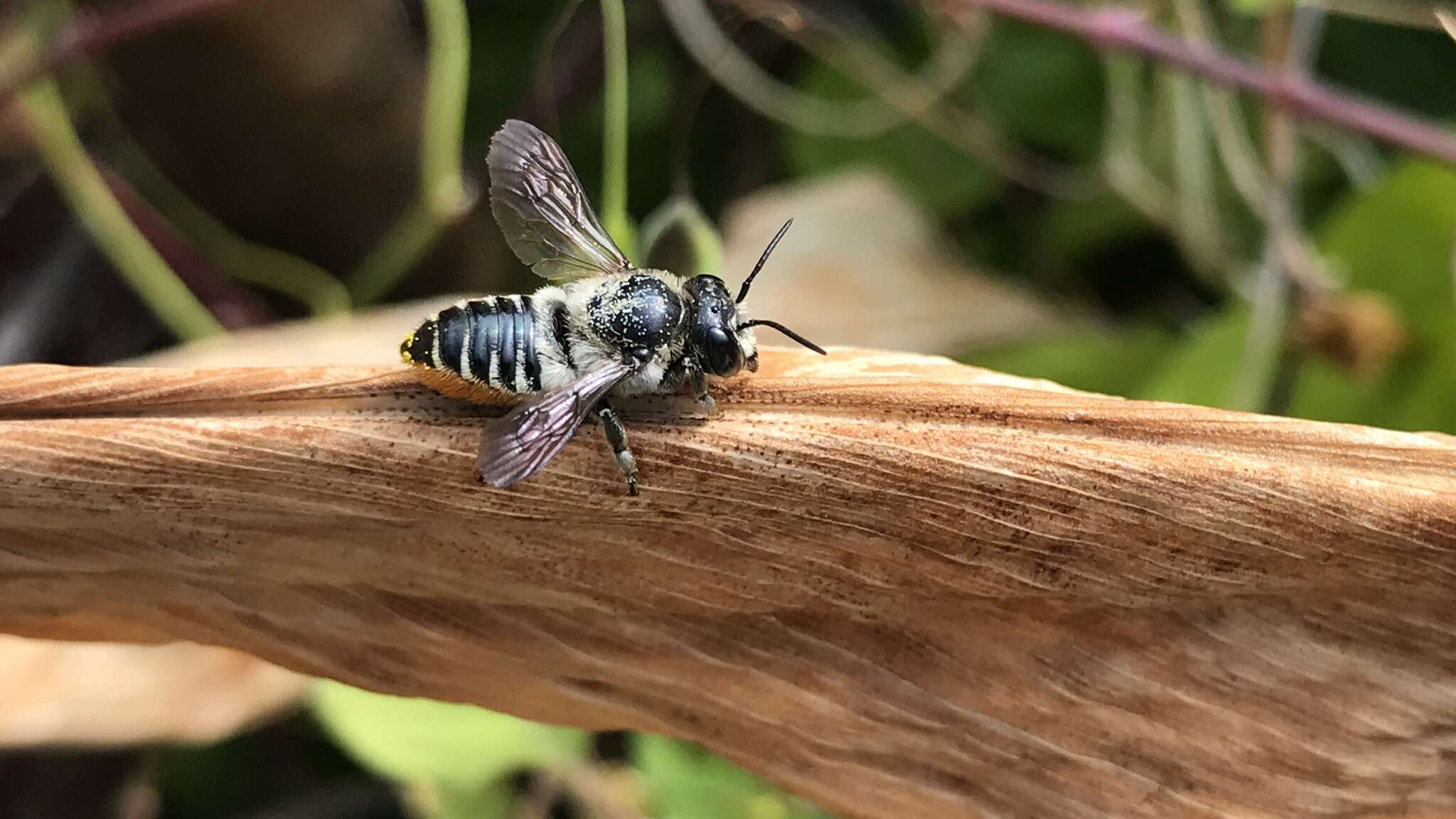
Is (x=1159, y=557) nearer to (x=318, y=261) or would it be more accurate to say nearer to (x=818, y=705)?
(x=818, y=705)

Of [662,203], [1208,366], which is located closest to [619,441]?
[662,203]

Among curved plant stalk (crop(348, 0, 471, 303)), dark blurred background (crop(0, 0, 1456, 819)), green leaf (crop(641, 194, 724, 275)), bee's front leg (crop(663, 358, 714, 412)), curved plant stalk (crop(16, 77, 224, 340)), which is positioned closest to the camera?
bee's front leg (crop(663, 358, 714, 412))

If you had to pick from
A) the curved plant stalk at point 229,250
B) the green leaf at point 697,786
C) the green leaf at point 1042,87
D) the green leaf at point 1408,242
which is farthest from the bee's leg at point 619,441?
the green leaf at point 1042,87

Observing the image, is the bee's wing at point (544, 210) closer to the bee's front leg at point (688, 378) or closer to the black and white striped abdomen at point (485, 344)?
the black and white striped abdomen at point (485, 344)

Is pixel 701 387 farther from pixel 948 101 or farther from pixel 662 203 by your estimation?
pixel 948 101

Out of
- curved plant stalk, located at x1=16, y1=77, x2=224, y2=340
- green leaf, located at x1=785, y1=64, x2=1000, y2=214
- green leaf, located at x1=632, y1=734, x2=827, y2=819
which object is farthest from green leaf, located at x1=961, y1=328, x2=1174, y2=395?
curved plant stalk, located at x1=16, y1=77, x2=224, y2=340

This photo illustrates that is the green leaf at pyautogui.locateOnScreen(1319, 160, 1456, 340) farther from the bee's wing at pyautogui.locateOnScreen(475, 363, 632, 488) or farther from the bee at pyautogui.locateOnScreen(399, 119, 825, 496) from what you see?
the bee's wing at pyautogui.locateOnScreen(475, 363, 632, 488)

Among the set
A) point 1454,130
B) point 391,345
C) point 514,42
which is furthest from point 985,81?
point 391,345
